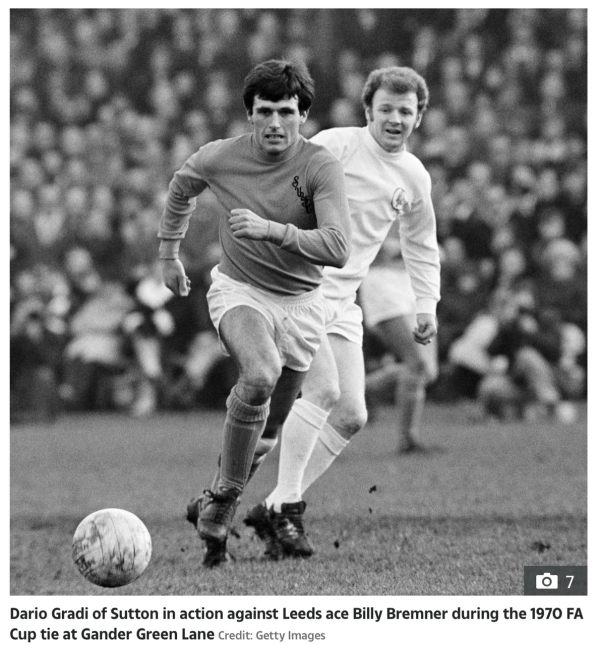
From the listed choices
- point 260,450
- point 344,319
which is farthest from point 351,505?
point 260,450

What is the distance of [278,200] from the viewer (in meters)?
5.94

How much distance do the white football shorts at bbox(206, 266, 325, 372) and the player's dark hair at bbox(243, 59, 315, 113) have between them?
75 cm

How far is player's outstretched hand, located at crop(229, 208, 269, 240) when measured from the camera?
5547 millimetres

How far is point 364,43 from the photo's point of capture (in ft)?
50.9

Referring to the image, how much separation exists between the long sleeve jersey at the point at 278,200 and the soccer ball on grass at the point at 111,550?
115cm

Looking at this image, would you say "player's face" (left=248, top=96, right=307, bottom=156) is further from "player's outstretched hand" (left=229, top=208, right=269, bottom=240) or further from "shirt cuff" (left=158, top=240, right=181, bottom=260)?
"shirt cuff" (left=158, top=240, right=181, bottom=260)

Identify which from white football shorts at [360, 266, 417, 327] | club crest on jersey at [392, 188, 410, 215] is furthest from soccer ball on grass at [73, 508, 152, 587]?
white football shorts at [360, 266, 417, 327]

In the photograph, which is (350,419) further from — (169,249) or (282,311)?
(169,249)

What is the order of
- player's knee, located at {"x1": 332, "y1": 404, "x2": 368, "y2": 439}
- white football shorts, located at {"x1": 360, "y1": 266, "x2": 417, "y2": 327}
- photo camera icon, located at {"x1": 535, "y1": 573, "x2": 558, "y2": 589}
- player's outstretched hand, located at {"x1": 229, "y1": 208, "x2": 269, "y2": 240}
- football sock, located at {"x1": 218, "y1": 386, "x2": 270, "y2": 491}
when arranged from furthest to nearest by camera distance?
1. white football shorts, located at {"x1": 360, "y1": 266, "x2": 417, "y2": 327}
2. player's knee, located at {"x1": 332, "y1": 404, "x2": 368, "y2": 439}
3. photo camera icon, located at {"x1": 535, "y1": 573, "x2": 558, "y2": 589}
4. football sock, located at {"x1": 218, "y1": 386, "x2": 270, "y2": 491}
5. player's outstretched hand, located at {"x1": 229, "y1": 208, "x2": 269, "y2": 240}

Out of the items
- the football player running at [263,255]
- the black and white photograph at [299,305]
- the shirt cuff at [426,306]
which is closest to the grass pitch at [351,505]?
the black and white photograph at [299,305]

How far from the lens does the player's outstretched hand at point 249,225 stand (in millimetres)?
5547

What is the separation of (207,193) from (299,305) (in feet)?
24.6

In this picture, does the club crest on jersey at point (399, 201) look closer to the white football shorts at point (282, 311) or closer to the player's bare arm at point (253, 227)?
the white football shorts at point (282, 311)

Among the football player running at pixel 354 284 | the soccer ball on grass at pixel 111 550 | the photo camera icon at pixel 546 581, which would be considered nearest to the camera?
the soccer ball on grass at pixel 111 550
